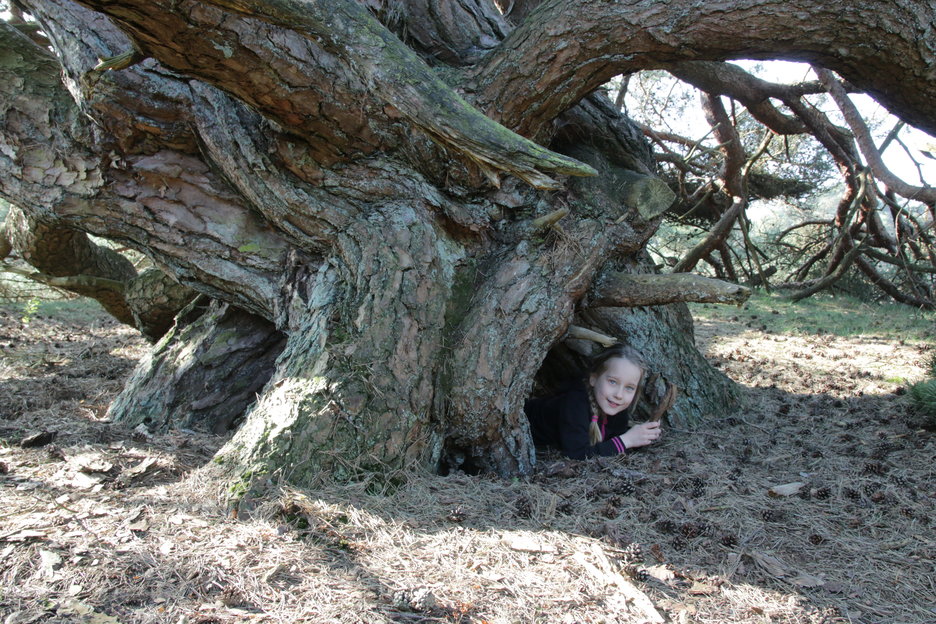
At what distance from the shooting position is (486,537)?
98.3 inches

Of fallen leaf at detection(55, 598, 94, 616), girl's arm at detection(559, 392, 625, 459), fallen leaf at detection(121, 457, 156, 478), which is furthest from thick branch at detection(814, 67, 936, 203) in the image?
fallen leaf at detection(55, 598, 94, 616)

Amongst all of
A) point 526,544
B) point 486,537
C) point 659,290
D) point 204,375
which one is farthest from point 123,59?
point 659,290

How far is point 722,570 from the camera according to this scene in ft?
7.66

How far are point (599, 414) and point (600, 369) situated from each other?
29 cm

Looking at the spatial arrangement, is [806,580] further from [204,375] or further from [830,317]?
[830,317]

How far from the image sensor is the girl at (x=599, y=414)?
3.82 meters

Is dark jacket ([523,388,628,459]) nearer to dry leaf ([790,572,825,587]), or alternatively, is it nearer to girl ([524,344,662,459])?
girl ([524,344,662,459])

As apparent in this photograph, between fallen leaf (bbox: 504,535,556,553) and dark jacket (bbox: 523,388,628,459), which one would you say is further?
dark jacket (bbox: 523,388,628,459)

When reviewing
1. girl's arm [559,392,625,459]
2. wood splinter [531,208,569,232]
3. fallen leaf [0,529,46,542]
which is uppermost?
wood splinter [531,208,569,232]

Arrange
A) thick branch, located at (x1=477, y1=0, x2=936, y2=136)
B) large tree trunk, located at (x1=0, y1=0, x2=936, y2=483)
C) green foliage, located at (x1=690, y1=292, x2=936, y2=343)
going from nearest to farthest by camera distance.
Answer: large tree trunk, located at (x1=0, y1=0, x2=936, y2=483)
thick branch, located at (x1=477, y1=0, x2=936, y2=136)
green foliage, located at (x1=690, y1=292, x2=936, y2=343)

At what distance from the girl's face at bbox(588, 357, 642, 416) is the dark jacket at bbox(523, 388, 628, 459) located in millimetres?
112

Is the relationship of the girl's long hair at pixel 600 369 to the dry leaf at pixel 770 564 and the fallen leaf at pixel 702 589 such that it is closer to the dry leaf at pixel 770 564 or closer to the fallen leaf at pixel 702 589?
the dry leaf at pixel 770 564

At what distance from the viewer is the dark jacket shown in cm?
380

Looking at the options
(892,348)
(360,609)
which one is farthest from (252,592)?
(892,348)
